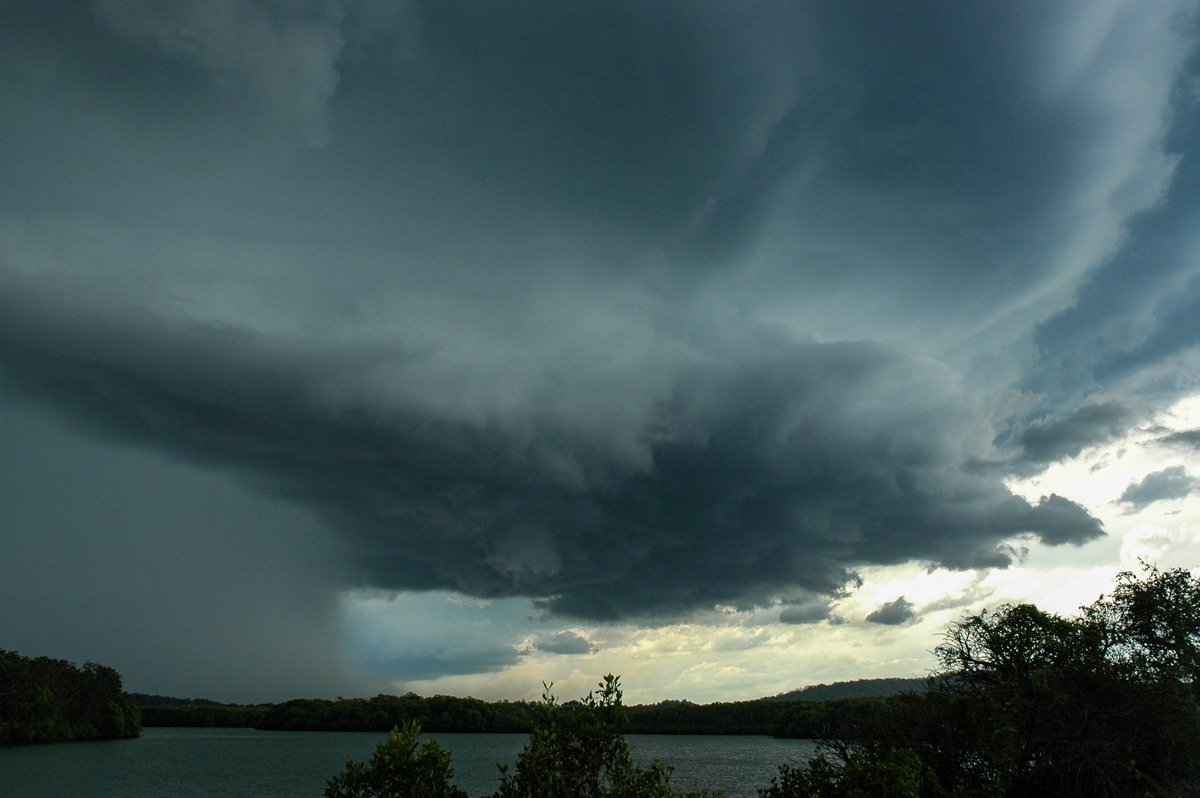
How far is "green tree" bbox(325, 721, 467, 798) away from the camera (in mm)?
13289

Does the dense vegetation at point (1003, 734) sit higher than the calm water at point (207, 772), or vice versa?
the dense vegetation at point (1003, 734)

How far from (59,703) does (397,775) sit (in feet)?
577

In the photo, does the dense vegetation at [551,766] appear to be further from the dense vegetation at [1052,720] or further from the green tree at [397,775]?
the dense vegetation at [1052,720]

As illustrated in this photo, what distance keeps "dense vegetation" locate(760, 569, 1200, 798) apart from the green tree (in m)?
10.1

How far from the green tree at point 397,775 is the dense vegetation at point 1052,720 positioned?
10148 mm

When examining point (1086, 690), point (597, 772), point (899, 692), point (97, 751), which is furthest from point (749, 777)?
point (97, 751)

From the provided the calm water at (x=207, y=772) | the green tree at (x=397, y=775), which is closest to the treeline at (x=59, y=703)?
the calm water at (x=207, y=772)

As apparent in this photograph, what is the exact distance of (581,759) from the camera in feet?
44.6

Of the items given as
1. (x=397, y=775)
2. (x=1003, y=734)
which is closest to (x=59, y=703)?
(x=397, y=775)

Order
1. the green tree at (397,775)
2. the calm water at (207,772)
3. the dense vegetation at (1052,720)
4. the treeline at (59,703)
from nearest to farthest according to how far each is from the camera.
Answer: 1. the green tree at (397,775)
2. the dense vegetation at (1052,720)
3. the calm water at (207,772)
4. the treeline at (59,703)

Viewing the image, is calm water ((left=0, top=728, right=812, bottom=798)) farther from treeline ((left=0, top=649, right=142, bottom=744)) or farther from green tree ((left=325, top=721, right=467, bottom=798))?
green tree ((left=325, top=721, right=467, bottom=798))

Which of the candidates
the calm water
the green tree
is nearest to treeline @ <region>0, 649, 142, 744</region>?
the calm water

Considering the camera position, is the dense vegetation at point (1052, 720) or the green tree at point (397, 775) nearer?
the green tree at point (397, 775)

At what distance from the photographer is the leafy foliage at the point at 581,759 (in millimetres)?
13320
